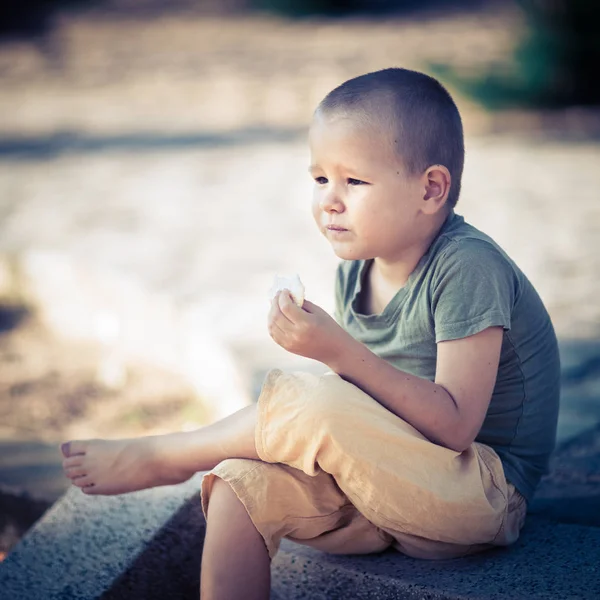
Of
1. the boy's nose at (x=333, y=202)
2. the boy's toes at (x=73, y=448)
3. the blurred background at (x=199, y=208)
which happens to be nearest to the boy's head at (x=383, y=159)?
the boy's nose at (x=333, y=202)

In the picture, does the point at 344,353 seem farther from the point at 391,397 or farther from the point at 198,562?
the point at 198,562

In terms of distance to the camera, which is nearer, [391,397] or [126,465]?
[391,397]

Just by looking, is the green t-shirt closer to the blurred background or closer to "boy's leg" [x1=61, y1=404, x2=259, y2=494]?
"boy's leg" [x1=61, y1=404, x2=259, y2=494]

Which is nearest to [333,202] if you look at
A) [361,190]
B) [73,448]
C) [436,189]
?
[361,190]

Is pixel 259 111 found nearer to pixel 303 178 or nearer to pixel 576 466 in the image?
pixel 303 178

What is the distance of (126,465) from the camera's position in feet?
5.57

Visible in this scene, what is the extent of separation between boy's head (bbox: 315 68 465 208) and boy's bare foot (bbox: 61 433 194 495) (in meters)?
0.70

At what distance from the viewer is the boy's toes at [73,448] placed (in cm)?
176

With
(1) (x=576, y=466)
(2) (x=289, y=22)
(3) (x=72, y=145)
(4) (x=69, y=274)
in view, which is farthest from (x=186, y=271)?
(2) (x=289, y=22)

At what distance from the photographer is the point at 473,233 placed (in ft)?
5.17

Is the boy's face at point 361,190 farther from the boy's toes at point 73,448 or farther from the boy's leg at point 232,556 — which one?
the boy's toes at point 73,448

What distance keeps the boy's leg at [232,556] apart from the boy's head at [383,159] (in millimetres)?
499

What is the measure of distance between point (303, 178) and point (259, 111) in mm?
1928

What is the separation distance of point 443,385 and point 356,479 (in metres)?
0.22
